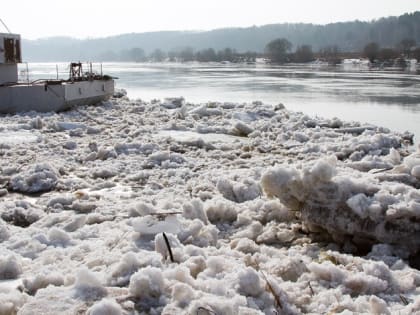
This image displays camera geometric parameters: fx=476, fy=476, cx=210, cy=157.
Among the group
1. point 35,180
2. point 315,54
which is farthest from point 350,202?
point 315,54

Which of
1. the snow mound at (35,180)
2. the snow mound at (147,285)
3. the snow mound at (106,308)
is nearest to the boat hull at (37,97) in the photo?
the snow mound at (35,180)

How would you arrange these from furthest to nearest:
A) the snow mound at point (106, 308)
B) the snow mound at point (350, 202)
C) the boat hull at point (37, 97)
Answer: the boat hull at point (37, 97) < the snow mound at point (350, 202) < the snow mound at point (106, 308)

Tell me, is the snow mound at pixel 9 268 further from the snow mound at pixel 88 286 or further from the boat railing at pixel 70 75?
the boat railing at pixel 70 75

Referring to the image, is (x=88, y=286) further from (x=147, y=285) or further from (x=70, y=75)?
(x=70, y=75)

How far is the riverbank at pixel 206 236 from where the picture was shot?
2.79 metres

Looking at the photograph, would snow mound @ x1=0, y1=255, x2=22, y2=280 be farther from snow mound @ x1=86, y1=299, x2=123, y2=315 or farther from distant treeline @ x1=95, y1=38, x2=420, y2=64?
distant treeline @ x1=95, y1=38, x2=420, y2=64

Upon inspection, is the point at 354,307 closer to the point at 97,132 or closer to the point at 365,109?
the point at 97,132

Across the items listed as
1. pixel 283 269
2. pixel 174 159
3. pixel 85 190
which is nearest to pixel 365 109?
pixel 174 159

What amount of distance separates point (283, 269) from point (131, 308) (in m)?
1.16

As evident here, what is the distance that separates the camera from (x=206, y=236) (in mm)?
3957

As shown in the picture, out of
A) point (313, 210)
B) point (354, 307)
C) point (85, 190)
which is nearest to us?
point (354, 307)

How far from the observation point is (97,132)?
10.8 meters

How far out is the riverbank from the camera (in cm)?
279

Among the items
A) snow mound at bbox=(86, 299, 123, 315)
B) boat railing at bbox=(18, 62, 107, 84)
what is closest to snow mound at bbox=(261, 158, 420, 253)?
snow mound at bbox=(86, 299, 123, 315)
